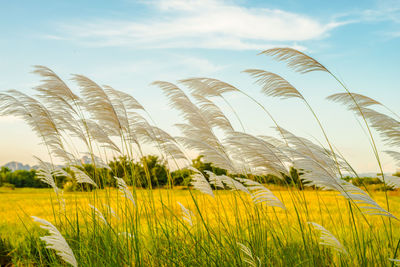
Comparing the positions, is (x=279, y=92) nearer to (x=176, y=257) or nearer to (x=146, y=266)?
(x=176, y=257)

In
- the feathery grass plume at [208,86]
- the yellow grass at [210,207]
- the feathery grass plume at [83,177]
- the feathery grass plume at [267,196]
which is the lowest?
the yellow grass at [210,207]

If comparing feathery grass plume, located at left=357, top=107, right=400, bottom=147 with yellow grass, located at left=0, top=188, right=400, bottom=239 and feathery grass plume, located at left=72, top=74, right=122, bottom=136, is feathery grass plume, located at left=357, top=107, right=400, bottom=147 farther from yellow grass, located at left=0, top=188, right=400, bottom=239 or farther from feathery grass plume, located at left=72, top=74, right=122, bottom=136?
feathery grass plume, located at left=72, top=74, right=122, bottom=136

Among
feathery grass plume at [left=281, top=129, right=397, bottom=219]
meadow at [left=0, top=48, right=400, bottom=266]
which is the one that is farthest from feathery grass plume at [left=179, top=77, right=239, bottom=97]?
feathery grass plume at [left=281, top=129, right=397, bottom=219]

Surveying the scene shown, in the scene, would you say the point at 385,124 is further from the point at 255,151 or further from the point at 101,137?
the point at 101,137

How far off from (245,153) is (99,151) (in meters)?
2.28

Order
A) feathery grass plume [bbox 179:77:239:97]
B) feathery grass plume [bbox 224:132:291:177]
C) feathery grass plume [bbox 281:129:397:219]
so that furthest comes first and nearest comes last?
1. feathery grass plume [bbox 179:77:239:97]
2. feathery grass plume [bbox 224:132:291:177]
3. feathery grass plume [bbox 281:129:397:219]

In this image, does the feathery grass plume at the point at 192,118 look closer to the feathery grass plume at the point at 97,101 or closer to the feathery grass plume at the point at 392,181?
the feathery grass plume at the point at 97,101

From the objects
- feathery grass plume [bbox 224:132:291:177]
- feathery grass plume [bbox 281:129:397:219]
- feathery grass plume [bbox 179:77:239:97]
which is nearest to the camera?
feathery grass plume [bbox 281:129:397:219]

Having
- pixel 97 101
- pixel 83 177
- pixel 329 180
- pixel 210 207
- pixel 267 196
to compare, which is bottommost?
pixel 210 207

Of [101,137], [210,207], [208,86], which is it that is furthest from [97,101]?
[210,207]

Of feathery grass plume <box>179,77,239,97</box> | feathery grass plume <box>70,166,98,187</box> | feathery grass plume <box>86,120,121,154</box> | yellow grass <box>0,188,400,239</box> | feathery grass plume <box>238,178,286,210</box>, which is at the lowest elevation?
yellow grass <box>0,188,400,239</box>

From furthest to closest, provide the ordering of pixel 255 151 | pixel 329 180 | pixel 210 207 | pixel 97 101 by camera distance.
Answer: pixel 210 207, pixel 97 101, pixel 255 151, pixel 329 180

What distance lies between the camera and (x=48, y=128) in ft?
12.7

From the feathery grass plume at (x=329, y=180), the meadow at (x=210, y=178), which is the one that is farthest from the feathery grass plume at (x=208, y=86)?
the feathery grass plume at (x=329, y=180)
